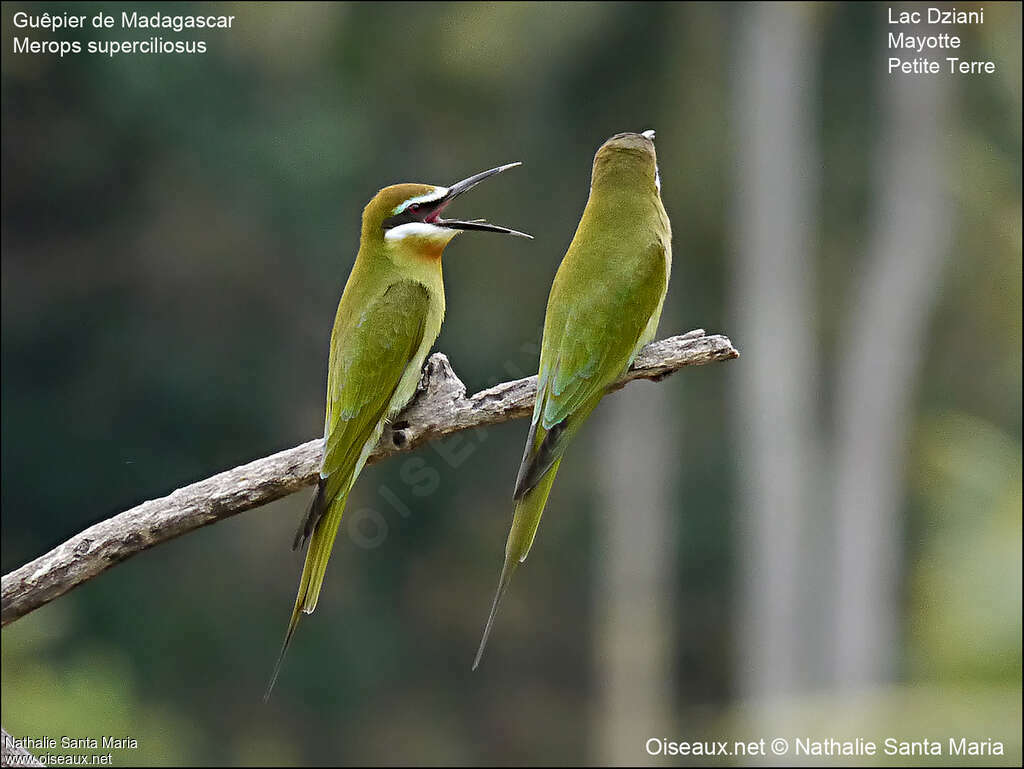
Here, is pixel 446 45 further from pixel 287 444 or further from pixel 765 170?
pixel 287 444

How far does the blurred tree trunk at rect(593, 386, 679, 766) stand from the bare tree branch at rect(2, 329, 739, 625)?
1335 centimetres

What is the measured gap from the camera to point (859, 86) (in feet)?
51.1

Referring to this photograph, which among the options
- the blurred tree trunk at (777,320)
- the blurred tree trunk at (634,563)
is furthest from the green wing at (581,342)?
the blurred tree trunk at (634,563)

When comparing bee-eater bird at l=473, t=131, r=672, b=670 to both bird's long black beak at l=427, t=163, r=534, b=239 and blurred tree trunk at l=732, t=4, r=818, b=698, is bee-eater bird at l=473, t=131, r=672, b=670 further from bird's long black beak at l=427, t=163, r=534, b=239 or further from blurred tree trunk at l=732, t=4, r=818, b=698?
blurred tree trunk at l=732, t=4, r=818, b=698

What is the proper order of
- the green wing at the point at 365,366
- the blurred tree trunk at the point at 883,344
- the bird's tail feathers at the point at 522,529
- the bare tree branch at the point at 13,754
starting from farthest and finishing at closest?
the blurred tree trunk at the point at 883,344, the bare tree branch at the point at 13,754, the green wing at the point at 365,366, the bird's tail feathers at the point at 522,529

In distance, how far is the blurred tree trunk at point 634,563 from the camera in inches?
642

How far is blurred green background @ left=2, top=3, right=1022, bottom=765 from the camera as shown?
12664 millimetres

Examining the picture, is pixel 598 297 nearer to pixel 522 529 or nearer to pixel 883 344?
pixel 522 529

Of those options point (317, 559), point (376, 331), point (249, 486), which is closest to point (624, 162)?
point (376, 331)

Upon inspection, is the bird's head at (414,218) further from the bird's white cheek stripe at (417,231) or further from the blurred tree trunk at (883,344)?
the blurred tree trunk at (883,344)

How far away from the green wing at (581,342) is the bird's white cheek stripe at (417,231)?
0.19 m

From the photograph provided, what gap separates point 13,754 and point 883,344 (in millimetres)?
13426

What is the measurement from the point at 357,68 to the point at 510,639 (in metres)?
7.05

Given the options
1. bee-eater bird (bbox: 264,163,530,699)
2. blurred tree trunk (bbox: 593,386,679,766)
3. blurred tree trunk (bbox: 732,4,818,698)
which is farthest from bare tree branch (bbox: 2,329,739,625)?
blurred tree trunk (bbox: 593,386,679,766)
